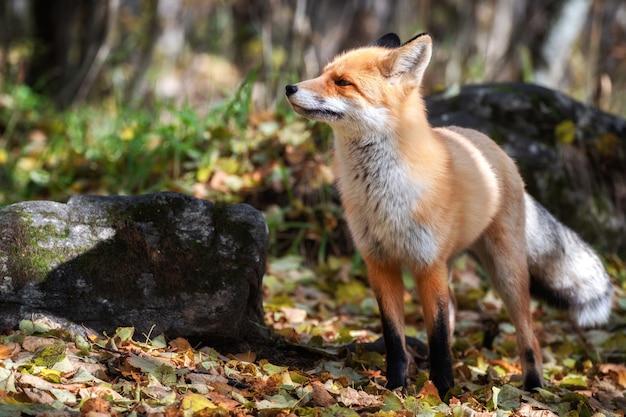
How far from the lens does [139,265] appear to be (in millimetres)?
3814

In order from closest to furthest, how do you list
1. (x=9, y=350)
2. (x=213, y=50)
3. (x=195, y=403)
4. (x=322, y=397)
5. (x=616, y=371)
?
(x=195, y=403) < (x=9, y=350) < (x=322, y=397) < (x=616, y=371) < (x=213, y=50)

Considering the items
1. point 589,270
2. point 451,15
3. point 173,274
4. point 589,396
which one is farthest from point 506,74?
point 451,15

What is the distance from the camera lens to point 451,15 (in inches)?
870

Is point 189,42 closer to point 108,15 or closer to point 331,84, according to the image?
point 108,15

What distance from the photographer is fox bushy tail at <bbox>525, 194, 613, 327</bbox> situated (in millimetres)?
4680

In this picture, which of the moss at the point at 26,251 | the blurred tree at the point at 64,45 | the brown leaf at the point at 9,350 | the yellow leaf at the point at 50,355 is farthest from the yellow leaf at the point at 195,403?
the blurred tree at the point at 64,45

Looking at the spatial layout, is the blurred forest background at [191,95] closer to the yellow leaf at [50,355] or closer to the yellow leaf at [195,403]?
the yellow leaf at [50,355]

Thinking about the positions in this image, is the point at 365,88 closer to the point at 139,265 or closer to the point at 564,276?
the point at 139,265

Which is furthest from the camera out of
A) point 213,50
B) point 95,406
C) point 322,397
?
point 213,50

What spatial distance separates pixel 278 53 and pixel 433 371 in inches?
313

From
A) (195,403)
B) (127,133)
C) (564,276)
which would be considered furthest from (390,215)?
(127,133)

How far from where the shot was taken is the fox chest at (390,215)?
3.82 meters

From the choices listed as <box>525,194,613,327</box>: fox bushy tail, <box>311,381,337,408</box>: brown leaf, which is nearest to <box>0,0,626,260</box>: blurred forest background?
<box>525,194,613,327</box>: fox bushy tail

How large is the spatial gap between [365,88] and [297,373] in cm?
154
